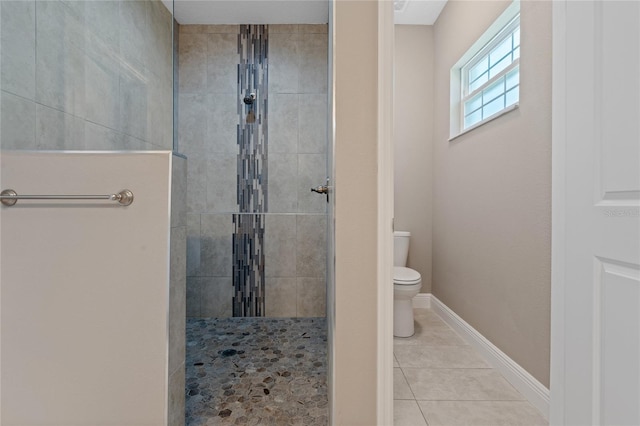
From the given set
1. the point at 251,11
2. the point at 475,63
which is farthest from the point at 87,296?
the point at 475,63

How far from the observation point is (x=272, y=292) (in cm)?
256

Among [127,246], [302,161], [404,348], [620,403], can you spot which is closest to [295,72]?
[302,161]

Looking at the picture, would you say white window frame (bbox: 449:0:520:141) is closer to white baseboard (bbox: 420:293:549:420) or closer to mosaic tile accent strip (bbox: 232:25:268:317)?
white baseboard (bbox: 420:293:549:420)

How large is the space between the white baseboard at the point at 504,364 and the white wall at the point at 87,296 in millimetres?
1592

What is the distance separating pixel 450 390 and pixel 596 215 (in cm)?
108

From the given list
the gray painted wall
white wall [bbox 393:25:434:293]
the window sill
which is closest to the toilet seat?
the gray painted wall

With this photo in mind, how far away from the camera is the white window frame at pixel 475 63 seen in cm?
173

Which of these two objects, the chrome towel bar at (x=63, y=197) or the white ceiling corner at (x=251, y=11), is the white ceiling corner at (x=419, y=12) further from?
the chrome towel bar at (x=63, y=197)

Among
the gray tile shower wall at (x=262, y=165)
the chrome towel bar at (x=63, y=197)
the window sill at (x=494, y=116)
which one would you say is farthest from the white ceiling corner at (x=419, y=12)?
the chrome towel bar at (x=63, y=197)

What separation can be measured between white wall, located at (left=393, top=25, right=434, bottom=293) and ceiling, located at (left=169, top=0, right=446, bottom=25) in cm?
22

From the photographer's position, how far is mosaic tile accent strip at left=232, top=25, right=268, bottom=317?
2.55 m

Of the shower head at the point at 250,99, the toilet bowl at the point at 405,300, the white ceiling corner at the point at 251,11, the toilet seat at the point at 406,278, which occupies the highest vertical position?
the white ceiling corner at the point at 251,11

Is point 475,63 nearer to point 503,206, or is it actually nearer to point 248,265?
point 503,206

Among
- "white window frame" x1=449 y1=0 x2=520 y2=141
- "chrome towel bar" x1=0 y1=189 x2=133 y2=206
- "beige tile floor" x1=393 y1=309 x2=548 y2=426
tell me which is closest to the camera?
"chrome towel bar" x1=0 y1=189 x2=133 y2=206
